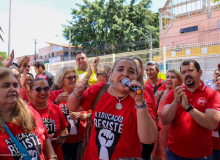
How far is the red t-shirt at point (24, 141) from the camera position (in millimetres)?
1675

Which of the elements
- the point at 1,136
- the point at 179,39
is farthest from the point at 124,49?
the point at 1,136

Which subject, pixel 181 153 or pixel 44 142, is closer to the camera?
pixel 44 142

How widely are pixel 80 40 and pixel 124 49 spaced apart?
19.8 feet

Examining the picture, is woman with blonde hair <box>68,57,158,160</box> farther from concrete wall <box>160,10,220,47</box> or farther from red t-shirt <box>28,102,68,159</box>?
concrete wall <box>160,10,220,47</box>

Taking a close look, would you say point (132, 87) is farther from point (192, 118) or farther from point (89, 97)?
point (192, 118)

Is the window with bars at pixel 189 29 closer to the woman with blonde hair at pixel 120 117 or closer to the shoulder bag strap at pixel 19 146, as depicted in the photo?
the woman with blonde hair at pixel 120 117

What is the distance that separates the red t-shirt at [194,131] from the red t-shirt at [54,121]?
4.89 ft

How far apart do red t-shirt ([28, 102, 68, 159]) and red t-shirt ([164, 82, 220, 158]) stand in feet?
4.89

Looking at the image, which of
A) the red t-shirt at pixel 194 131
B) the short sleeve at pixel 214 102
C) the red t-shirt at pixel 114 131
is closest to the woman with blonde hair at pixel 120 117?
the red t-shirt at pixel 114 131

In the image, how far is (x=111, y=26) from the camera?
23.3 m

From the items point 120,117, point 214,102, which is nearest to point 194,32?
point 214,102

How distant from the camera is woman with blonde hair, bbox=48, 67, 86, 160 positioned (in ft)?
9.88

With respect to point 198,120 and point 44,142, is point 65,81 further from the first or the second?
point 198,120

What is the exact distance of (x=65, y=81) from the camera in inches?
126
